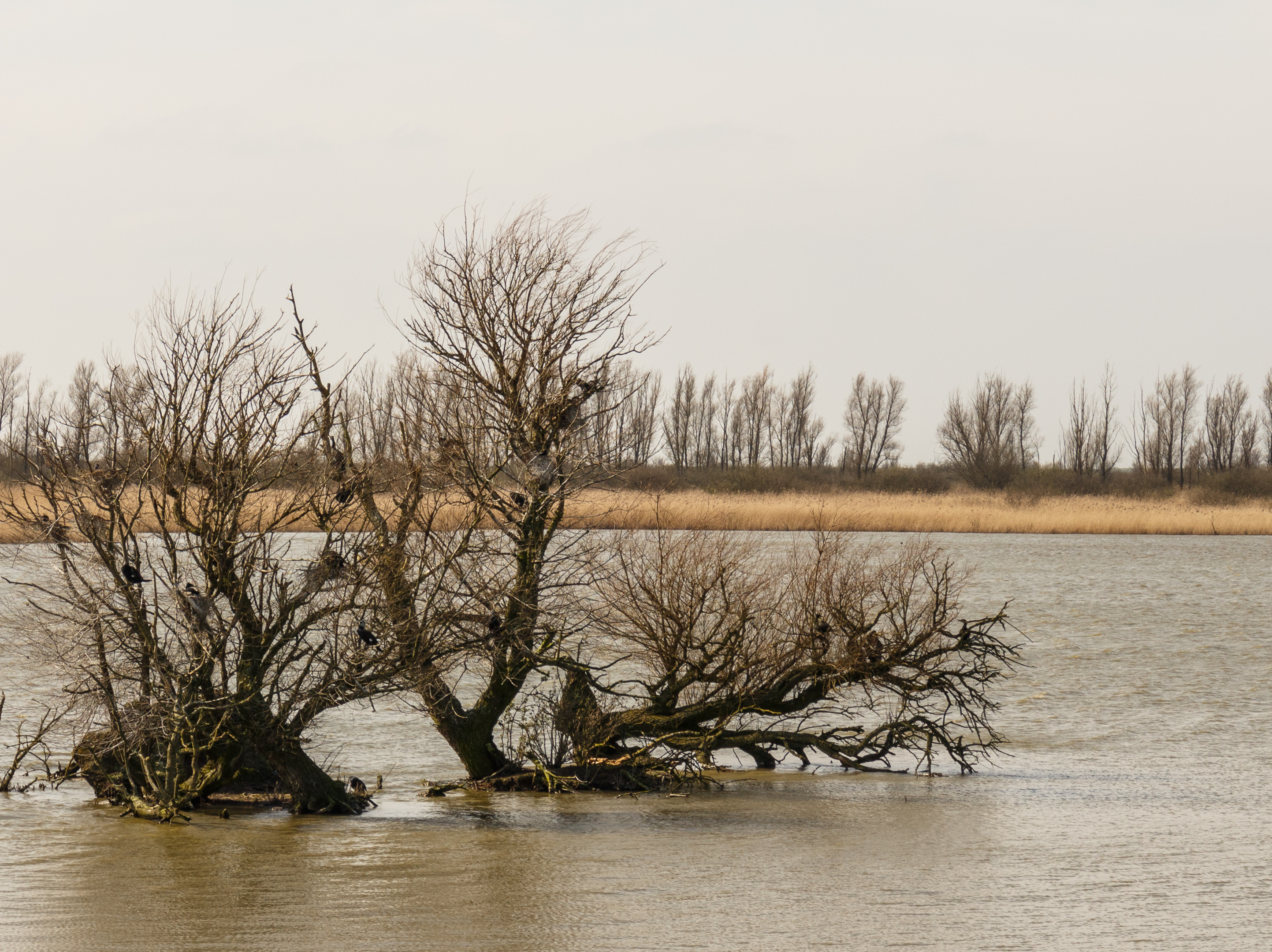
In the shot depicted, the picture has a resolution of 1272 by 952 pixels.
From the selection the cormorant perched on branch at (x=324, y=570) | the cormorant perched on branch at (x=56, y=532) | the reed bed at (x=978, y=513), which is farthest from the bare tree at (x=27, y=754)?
the reed bed at (x=978, y=513)

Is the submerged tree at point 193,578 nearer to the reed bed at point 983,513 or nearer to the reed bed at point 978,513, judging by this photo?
the reed bed at point 978,513

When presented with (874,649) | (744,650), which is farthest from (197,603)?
(874,649)

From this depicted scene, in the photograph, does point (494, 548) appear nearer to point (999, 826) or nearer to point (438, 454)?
point (438, 454)

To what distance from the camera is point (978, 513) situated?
44344mm

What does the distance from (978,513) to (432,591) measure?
116ft

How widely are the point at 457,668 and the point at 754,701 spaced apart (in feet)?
30.8

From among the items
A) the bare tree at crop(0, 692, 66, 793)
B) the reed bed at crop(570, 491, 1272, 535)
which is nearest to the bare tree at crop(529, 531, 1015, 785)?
the bare tree at crop(0, 692, 66, 793)

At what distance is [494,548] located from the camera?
12625mm

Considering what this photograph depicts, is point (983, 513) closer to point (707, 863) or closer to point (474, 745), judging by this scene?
point (474, 745)

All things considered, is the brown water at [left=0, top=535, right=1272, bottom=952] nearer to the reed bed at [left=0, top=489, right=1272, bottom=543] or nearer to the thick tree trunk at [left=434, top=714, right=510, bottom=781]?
the thick tree trunk at [left=434, top=714, right=510, bottom=781]

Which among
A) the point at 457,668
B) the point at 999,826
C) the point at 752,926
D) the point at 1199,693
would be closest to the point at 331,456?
the point at 752,926

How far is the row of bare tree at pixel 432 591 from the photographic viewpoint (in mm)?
10914

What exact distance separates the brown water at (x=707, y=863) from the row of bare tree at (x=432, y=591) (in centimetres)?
64

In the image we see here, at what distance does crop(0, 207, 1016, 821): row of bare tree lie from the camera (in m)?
10.9
